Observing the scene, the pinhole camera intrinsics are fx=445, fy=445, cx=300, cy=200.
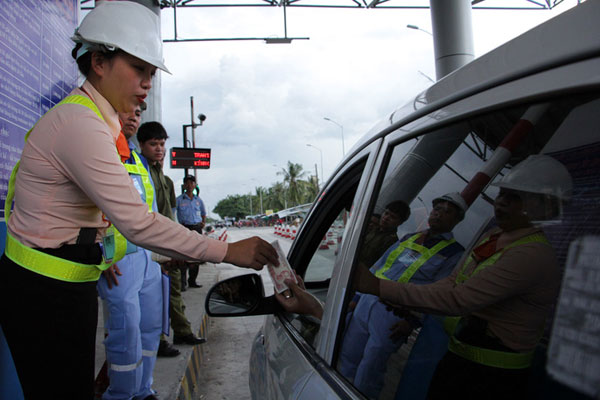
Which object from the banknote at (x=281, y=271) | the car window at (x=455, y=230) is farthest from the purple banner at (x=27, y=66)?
the car window at (x=455, y=230)

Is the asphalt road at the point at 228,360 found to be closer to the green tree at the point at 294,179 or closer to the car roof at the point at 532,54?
the car roof at the point at 532,54

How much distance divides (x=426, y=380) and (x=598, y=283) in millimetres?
449

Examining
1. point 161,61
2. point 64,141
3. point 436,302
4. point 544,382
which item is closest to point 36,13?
point 161,61

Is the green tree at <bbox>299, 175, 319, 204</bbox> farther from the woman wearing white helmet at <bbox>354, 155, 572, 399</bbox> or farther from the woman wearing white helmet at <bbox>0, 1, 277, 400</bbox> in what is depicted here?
the woman wearing white helmet at <bbox>354, 155, 572, 399</bbox>

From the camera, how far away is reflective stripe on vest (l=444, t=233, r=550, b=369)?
76 cm

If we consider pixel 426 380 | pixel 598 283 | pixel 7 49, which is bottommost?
pixel 426 380

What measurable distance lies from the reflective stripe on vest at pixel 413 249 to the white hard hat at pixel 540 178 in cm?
21

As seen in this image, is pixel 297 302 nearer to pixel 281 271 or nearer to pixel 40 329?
pixel 281 271

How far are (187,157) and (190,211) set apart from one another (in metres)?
5.12

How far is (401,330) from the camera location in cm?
107

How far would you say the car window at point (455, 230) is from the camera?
2.30 ft

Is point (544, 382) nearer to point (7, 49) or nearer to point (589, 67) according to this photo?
point (589, 67)

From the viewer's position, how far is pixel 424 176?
1.11m

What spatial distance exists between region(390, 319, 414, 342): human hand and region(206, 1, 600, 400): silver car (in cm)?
1
